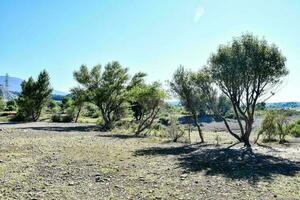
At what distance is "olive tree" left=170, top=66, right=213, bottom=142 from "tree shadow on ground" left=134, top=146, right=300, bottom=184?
33.1 feet

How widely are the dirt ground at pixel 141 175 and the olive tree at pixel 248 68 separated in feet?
25.4

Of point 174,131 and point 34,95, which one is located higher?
point 34,95

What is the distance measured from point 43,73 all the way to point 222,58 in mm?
47498

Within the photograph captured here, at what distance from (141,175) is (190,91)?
1946 centimetres

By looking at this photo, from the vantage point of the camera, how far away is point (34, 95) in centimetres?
6819

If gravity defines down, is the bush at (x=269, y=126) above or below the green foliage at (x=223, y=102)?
below

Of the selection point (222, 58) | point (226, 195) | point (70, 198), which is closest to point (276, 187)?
point (226, 195)

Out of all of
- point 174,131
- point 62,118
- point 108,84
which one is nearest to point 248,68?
point 174,131

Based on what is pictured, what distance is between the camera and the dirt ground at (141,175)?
1260cm

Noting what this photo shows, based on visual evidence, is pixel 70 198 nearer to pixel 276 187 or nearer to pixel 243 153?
pixel 276 187

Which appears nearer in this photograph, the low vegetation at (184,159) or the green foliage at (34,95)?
the low vegetation at (184,159)

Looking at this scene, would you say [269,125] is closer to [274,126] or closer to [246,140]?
[274,126]

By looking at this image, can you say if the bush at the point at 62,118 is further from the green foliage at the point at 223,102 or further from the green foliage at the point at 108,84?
the green foliage at the point at 223,102

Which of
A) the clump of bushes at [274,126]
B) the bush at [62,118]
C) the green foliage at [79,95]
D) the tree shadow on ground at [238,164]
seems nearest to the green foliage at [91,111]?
the bush at [62,118]
